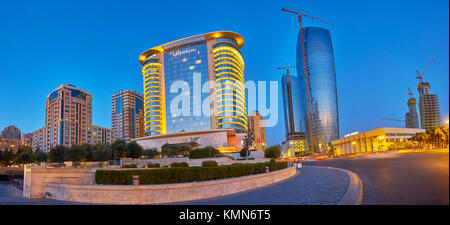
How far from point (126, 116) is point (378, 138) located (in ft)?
505

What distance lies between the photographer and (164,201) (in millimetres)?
10258

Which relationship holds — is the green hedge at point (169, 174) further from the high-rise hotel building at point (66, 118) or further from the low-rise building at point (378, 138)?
the high-rise hotel building at point (66, 118)

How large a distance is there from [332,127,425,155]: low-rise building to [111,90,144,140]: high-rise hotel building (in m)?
139

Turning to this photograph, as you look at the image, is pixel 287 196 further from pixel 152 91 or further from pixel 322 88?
pixel 322 88

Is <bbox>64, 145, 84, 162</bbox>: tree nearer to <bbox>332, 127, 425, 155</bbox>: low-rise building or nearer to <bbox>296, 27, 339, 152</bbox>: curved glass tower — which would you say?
<bbox>332, 127, 425, 155</bbox>: low-rise building

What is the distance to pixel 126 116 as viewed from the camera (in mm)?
172000

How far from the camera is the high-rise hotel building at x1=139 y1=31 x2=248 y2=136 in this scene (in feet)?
343

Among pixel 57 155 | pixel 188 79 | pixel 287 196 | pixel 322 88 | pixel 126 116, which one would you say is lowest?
pixel 57 155

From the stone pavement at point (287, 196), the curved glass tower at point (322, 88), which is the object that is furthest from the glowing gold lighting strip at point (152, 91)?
the stone pavement at point (287, 196)

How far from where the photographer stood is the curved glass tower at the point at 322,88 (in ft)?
449

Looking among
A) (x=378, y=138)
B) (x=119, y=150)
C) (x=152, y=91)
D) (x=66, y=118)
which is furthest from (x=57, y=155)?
(x=66, y=118)

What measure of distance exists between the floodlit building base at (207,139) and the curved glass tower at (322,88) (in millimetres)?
59571
